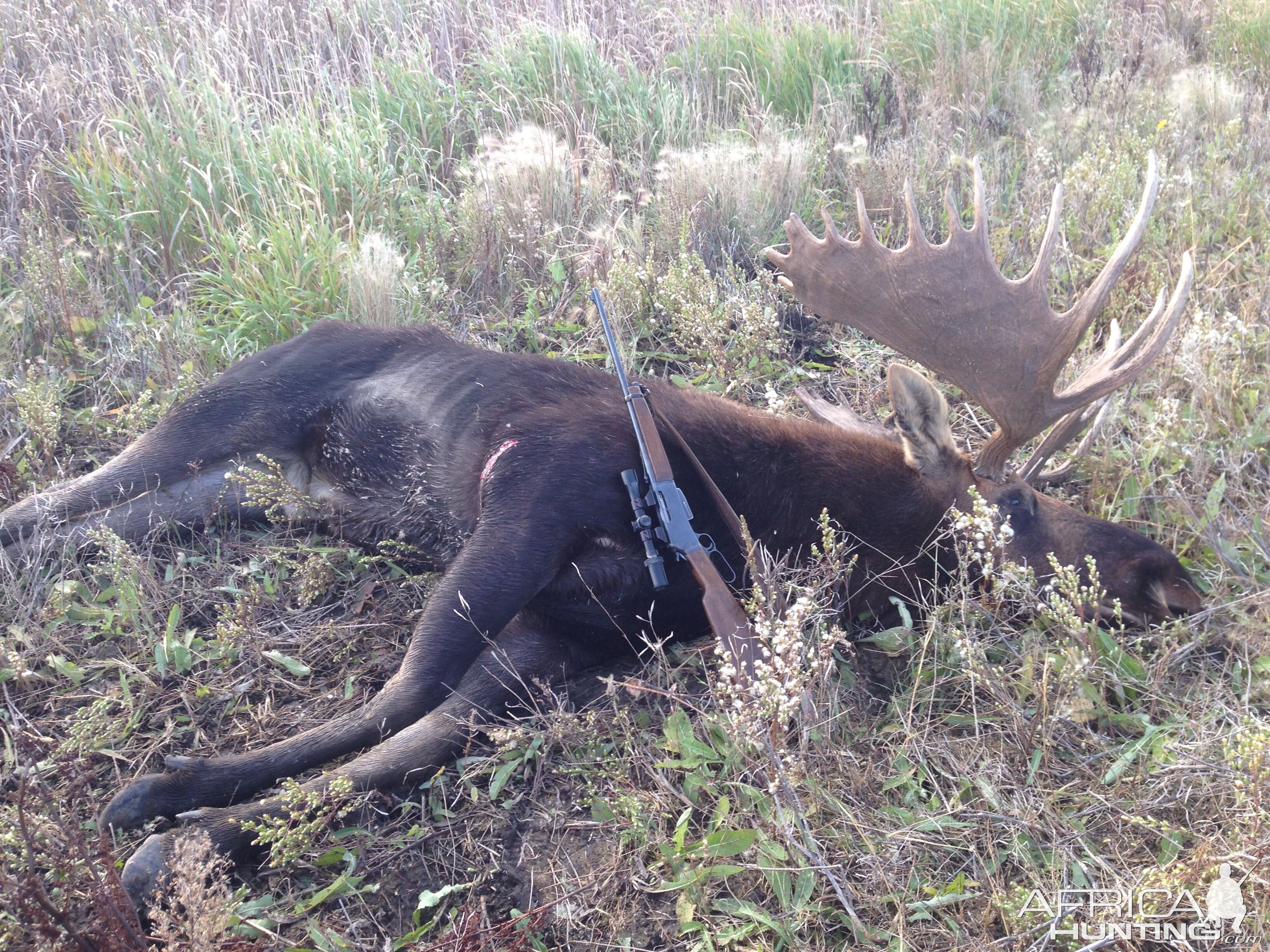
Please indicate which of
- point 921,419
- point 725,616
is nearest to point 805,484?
point 921,419

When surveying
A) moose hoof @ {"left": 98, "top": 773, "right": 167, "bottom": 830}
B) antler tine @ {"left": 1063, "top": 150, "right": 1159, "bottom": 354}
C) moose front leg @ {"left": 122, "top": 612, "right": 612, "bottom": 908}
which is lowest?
moose front leg @ {"left": 122, "top": 612, "right": 612, "bottom": 908}

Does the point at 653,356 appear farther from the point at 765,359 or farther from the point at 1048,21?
the point at 1048,21

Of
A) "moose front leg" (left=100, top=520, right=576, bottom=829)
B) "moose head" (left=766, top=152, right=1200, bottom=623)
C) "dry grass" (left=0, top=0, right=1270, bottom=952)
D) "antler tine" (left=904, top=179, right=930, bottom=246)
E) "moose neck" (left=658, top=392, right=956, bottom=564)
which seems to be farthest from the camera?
"moose neck" (left=658, top=392, right=956, bottom=564)

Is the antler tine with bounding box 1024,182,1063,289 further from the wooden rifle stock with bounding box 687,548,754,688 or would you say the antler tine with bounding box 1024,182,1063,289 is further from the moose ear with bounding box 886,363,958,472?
the wooden rifle stock with bounding box 687,548,754,688

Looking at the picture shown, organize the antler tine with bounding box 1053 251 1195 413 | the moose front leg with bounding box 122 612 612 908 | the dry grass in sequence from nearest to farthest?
the dry grass → the moose front leg with bounding box 122 612 612 908 → the antler tine with bounding box 1053 251 1195 413

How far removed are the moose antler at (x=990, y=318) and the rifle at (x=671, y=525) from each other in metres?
0.94

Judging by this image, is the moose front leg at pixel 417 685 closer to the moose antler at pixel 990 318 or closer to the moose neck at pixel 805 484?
the moose neck at pixel 805 484

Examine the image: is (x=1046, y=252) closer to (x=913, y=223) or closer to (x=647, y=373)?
(x=913, y=223)

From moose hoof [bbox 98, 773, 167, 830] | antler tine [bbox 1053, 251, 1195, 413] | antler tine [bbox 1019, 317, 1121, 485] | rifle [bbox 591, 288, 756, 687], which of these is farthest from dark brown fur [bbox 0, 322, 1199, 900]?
antler tine [bbox 1053, 251, 1195, 413]

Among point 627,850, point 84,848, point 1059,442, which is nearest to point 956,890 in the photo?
point 627,850

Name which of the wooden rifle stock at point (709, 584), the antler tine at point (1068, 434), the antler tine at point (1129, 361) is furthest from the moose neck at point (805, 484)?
the antler tine at point (1129, 361)

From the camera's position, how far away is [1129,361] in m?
3.20

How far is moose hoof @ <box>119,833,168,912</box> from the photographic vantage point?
101 inches

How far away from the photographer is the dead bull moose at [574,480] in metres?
3.03
